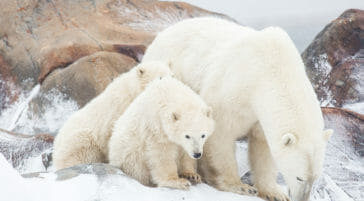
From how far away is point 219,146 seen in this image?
494cm

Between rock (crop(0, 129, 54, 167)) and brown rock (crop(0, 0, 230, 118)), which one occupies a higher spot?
brown rock (crop(0, 0, 230, 118))

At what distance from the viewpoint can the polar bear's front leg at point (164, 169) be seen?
4.58 metres

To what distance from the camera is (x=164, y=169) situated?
15.2 ft

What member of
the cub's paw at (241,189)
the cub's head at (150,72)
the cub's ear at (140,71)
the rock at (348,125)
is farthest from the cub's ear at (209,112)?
the rock at (348,125)

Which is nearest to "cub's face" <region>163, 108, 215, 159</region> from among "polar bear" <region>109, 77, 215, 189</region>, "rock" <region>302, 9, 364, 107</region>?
"polar bear" <region>109, 77, 215, 189</region>

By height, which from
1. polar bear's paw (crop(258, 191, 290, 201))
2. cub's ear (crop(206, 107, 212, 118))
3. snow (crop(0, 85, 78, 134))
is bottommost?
snow (crop(0, 85, 78, 134))

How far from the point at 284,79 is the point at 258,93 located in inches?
10.9

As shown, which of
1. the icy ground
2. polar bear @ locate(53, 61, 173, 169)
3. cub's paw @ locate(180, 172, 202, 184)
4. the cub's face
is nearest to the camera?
the icy ground

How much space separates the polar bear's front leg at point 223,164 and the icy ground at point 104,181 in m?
0.20

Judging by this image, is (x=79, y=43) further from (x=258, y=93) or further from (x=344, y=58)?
(x=258, y=93)

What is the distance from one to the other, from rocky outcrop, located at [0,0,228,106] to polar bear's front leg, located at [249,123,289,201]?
4524 millimetres

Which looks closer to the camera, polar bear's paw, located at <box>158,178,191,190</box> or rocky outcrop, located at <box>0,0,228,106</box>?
polar bear's paw, located at <box>158,178,191,190</box>

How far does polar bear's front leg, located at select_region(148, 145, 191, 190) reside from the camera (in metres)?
4.58

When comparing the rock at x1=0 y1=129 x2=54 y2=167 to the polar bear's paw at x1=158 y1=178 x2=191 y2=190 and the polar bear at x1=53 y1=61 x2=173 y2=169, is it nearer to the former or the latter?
the polar bear at x1=53 y1=61 x2=173 y2=169
